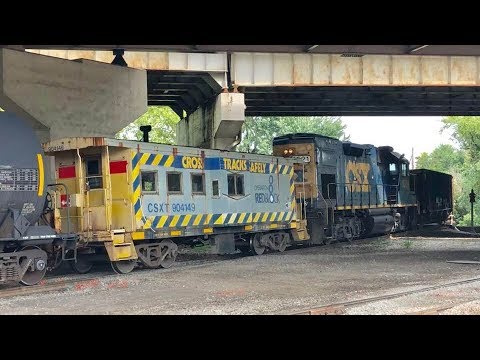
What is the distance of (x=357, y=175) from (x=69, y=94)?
12070mm

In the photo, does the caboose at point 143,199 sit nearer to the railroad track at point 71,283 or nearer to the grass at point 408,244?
the railroad track at point 71,283

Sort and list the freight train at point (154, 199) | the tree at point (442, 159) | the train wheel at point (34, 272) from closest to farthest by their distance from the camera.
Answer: the freight train at point (154, 199) < the train wheel at point (34, 272) < the tree at point (442, 159)

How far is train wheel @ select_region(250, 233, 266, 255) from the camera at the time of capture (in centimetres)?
1955

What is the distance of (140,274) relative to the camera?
14414 mm

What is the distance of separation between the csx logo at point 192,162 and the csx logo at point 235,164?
41.1 inches

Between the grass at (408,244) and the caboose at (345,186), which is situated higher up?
the caboose at (345,186)

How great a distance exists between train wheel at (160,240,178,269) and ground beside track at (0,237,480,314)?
0.38 metres

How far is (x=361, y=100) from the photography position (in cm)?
2864

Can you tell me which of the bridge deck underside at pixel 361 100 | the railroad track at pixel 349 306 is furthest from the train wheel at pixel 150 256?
the bridge deck underside at pixel 361 100

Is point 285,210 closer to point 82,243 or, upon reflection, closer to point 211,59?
point 211,59

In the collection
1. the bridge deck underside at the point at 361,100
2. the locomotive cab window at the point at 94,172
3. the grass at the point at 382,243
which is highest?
the bridge deck underside at the point at 361,100

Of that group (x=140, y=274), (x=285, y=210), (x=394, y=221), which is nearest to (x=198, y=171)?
(x=140, y=274)

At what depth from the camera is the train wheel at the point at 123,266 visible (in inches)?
575
